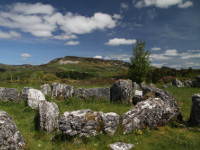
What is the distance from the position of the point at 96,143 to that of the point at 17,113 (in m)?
9.00

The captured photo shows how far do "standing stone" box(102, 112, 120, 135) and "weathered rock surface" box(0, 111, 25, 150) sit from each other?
470 cm

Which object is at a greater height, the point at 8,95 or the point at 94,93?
the point at 94,93

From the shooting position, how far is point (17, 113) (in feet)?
50.3

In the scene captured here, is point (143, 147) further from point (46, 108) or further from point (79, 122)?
point (46, 108)

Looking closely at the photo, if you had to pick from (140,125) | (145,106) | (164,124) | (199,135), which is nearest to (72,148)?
(140,125)

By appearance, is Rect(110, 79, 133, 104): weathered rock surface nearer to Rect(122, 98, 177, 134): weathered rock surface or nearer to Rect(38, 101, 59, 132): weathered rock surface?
Rect(122, 98, 177, 134): weathered rock surface

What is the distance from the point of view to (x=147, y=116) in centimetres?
1187

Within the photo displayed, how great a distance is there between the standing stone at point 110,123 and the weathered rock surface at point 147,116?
674mm

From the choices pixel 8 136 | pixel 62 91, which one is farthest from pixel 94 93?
pixel 8 136

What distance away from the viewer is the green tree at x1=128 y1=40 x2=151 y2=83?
43250 millimetres

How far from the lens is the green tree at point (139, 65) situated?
4325 cm

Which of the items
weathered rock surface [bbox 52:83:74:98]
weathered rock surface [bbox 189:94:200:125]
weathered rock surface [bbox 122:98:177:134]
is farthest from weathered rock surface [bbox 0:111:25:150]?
weathered rock surface [bbox 189:94:200:125]

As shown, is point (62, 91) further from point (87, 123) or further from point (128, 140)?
point (128, 140)

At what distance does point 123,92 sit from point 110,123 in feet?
28.6
